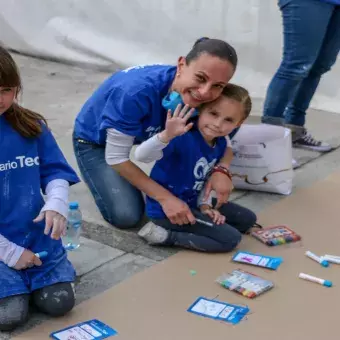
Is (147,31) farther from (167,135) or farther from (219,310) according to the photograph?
(219,310)

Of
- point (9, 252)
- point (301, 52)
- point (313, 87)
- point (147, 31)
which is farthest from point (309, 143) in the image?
point (9, 252)

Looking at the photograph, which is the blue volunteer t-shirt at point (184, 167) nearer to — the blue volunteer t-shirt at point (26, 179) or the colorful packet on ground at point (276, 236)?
the colorful packet on ground at point (276, 236)

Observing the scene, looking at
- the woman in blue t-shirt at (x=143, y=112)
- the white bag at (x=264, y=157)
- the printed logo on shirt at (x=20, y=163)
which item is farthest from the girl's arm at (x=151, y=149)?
the white bag at (x=264, y=157)

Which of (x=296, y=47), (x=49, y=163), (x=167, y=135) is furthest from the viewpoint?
(x=296, y=47)

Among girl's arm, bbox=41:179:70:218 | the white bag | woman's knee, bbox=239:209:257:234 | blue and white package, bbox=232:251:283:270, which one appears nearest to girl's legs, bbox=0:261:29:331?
girl's arm, bbox=41:179:70:218

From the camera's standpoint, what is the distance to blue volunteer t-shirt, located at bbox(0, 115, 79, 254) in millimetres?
2451

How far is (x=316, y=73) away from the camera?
14.5ft

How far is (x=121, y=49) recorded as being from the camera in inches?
258

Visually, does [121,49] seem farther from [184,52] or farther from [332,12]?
[332,12]

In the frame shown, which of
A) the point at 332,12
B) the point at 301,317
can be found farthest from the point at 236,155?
the point at 301,317

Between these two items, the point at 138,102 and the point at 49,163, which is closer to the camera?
the point at 49,163

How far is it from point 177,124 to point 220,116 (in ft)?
0.91

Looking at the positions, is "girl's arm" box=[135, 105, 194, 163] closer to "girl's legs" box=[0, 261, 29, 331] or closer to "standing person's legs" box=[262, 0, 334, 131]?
"girl's legs" box=[0, 261, 29, 331]

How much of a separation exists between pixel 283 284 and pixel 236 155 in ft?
3.49
